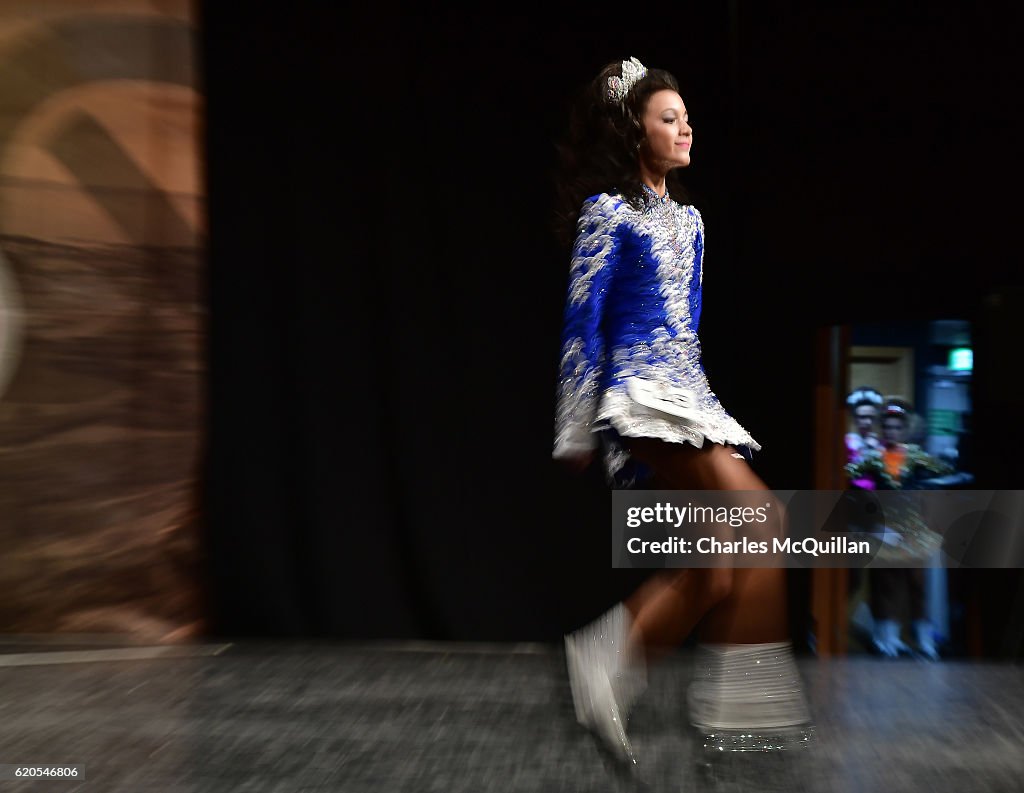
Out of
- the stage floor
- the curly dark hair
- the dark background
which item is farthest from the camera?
the dark background

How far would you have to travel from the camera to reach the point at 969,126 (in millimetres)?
2754

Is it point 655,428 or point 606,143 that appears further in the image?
point 606,143

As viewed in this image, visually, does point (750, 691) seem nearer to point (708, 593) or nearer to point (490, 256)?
point (708, 593)

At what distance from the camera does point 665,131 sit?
1.90 meters

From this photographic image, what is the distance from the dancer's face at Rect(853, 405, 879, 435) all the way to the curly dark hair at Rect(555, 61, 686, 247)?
1.28 m

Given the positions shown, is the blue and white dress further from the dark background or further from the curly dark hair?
the dark background

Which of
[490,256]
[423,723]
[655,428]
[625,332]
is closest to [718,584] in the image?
[655,428]

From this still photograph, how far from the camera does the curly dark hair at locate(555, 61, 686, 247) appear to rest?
6.23ft

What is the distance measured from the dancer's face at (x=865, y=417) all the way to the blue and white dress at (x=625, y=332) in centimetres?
111

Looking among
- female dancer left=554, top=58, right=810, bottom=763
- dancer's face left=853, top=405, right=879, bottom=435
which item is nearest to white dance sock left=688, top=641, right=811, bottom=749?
female dancer left=554, top=58, right=810, bottom=763

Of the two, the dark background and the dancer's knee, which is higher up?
the dark background

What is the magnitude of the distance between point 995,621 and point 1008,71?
159 centimetres

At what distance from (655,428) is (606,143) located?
1.96 ft


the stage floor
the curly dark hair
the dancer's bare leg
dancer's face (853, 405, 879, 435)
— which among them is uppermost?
the curly dark hair
